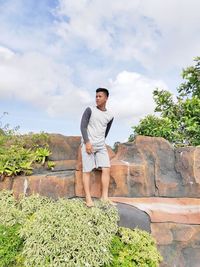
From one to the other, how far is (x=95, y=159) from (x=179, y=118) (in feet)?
10.1

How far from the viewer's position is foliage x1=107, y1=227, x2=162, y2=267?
146 inches

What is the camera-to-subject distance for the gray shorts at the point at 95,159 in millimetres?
4359

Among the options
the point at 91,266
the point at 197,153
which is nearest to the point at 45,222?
the point at 91,266

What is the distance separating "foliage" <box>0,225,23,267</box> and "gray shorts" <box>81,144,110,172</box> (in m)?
1.18

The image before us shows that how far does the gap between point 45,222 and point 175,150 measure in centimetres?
220

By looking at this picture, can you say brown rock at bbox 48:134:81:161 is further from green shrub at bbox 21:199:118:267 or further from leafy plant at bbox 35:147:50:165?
green shrub at bbox 21:199:118:267

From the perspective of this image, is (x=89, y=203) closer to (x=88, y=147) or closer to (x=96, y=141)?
(x=88, y=147)

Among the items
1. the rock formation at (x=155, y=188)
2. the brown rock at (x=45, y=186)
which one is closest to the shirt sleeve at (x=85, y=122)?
the rock formation at (x=155, y=188)

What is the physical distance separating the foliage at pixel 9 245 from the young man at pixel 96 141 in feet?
3.47

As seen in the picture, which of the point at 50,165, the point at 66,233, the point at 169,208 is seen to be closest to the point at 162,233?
the point at 169,208

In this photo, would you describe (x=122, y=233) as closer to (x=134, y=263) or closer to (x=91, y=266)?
(x=134, y=263)

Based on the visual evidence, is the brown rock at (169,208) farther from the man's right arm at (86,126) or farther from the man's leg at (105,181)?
the man's right arm at (86,126)

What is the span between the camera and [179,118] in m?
6.88

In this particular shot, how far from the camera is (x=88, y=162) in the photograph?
436cm
